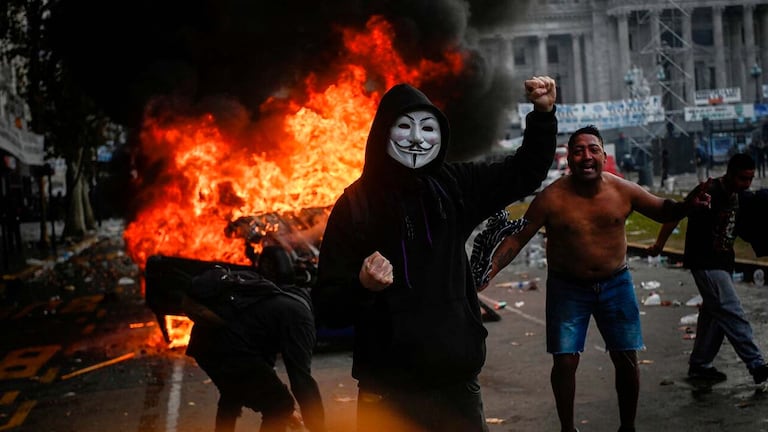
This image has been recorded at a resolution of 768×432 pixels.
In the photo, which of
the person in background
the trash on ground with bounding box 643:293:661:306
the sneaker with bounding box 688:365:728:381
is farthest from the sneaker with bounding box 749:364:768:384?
the trash on ground with bounding box 643:293:661:306

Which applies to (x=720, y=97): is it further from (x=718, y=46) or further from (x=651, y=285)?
(x=651, y=285)

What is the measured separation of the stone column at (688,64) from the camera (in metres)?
61.9

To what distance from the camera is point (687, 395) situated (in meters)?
6.47

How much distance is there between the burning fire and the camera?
39.7ft

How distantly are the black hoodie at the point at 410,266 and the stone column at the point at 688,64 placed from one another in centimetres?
5608

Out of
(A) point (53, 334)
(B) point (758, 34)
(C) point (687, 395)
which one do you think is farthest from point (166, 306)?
(B) point (758, 34)

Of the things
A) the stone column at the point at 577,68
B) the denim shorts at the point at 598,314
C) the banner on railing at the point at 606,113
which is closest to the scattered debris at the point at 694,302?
the denim shorts at the point at 598,314

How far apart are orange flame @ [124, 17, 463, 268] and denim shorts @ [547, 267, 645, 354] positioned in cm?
648

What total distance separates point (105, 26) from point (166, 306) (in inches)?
320

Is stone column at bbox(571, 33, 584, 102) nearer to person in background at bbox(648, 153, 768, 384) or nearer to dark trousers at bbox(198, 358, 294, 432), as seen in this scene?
person in background at bbox(648, 153, 768, 384)

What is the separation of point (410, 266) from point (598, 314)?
2443mm

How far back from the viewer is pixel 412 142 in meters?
3.37

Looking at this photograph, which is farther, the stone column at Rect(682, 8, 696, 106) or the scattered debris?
the stone column at Rect(682, 8, 696, 106)

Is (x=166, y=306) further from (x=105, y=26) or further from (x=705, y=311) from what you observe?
(x=105, y=26)
